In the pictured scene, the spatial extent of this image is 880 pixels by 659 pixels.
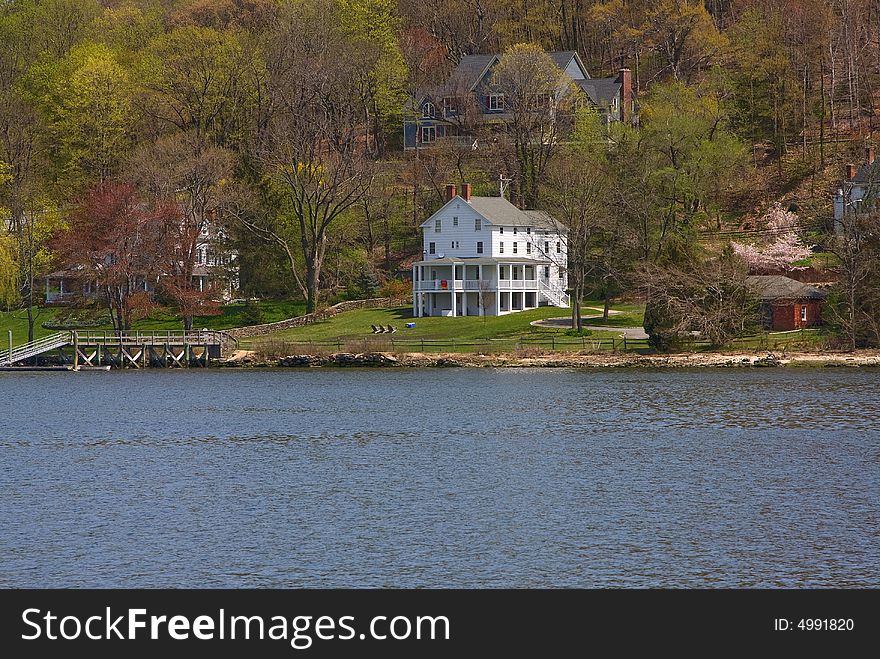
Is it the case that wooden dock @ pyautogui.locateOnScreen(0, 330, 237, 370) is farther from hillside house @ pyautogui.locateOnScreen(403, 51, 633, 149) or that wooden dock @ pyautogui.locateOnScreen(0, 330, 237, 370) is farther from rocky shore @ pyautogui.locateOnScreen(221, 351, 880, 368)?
hillside house @ pyautogui.locateOnScreen(403, 51, 633, 149)

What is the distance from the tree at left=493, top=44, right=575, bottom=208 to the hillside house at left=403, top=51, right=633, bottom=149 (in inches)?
362

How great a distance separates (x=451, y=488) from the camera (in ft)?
115

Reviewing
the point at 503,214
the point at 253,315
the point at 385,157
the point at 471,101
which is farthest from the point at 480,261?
the point at 385,157

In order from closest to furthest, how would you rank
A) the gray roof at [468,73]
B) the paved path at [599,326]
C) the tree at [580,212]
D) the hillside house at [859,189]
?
the hillside house at [859,189] < the paved path at [599,326] < the tree at [580,212] < the gray roof at [468,73]

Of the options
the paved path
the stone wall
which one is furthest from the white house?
the paved path

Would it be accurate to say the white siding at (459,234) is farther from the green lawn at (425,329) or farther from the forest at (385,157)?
the green lawn at (425,329)

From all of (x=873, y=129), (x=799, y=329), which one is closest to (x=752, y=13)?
(x=873, y=129)

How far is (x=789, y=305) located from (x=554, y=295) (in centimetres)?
2440

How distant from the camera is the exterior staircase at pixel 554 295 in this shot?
98.9 metres

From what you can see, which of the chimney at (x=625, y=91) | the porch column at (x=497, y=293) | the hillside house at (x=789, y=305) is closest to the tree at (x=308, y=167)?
the porch column at (x=497, y=293)

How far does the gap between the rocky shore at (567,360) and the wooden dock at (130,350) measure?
92.3 inches
